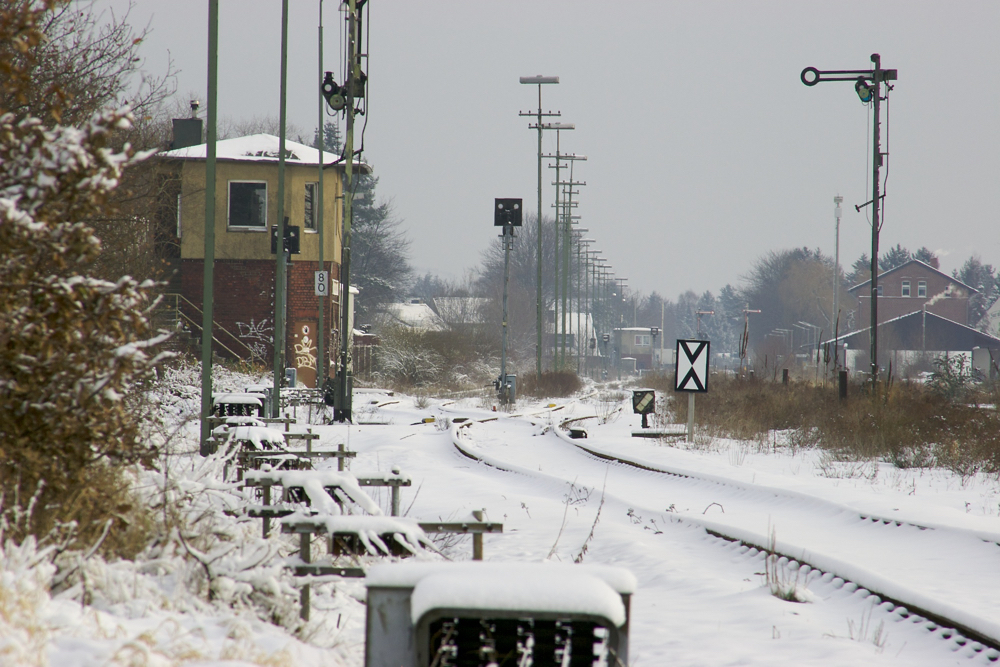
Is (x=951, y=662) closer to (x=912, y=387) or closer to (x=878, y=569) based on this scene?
(x=878, y=569)

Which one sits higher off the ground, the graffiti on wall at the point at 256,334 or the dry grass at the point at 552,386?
the graffiti on wall at the point at 256,334

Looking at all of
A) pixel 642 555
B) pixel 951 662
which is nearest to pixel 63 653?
pixel 951 662

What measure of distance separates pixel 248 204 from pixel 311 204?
8.32 ft

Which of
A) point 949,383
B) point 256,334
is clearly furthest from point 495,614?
point 256,334

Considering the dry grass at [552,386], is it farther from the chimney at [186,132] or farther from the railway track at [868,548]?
the railway track at [868,548]

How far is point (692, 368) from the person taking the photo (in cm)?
1856

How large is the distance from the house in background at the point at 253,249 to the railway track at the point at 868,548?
87.2 ft

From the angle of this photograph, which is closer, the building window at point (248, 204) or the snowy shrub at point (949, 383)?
the snowy shrub at point (949, 383)

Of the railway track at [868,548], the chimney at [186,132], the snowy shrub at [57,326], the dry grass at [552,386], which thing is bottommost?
the dry grass at [552,386]

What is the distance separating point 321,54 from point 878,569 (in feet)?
99.5

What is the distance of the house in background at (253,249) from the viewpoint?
38438 millimetres

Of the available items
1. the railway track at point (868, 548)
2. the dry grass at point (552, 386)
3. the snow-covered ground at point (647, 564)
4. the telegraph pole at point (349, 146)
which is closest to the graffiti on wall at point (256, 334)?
the dry grass at point (552, 386)

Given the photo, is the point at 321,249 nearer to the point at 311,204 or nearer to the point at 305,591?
the point at 311,204

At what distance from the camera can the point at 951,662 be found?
5.35 metres
